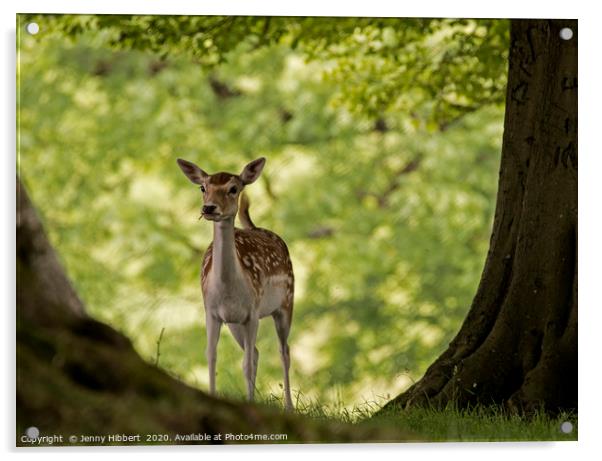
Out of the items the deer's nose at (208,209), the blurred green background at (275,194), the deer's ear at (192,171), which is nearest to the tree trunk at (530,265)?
the deer's nose at (208,209)

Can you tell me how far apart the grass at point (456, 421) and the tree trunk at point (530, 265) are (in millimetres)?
64

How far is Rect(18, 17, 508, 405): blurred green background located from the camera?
8.92 metres

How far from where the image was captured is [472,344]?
578cm

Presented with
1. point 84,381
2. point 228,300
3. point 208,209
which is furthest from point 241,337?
point 84,381

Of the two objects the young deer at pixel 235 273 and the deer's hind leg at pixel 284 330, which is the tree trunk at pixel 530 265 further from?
the young deer at pixel 235 273

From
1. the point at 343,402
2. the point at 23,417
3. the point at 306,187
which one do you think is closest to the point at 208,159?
the point at 306,187

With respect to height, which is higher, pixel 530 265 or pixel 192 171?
pixel 192 171

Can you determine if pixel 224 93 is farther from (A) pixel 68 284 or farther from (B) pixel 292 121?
(A) pixel 68 284

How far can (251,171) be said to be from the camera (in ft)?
18.8

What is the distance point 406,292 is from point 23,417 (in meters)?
6.42

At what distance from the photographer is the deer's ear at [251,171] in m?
5.70

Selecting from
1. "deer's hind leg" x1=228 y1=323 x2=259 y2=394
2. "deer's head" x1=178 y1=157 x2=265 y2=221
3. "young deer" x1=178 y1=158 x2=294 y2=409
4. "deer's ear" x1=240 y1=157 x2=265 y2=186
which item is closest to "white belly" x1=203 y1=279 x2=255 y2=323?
"young deer" x1=178 y1=158 x2=294 y2=409

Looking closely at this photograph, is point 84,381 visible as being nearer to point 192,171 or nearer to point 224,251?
point 224,251

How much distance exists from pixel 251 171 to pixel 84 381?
2.11 meters
